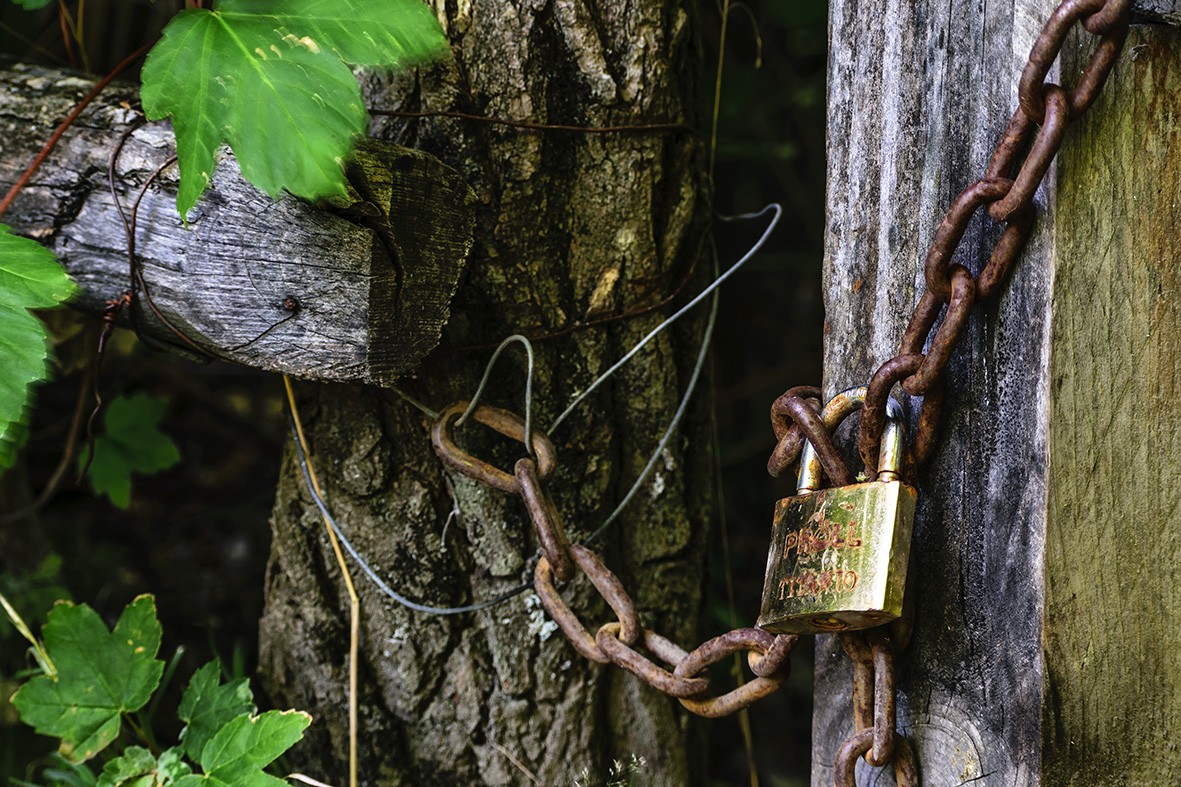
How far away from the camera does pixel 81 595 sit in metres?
2.26

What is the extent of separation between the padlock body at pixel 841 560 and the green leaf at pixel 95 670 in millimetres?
965

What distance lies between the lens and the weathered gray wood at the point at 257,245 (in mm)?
1036

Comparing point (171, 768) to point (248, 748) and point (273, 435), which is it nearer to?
point (248, 748)

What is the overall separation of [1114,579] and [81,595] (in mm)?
2253

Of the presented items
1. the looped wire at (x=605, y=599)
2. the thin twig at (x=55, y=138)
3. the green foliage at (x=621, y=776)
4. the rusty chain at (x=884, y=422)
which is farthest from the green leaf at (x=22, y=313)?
the green foliage at (x=621, y=776)

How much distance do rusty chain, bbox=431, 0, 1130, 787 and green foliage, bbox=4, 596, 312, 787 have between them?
545mm

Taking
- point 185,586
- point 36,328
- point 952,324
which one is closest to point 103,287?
point 36,328

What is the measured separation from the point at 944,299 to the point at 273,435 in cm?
234

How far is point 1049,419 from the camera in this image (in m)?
0.83

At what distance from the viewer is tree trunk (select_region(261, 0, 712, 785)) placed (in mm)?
1226

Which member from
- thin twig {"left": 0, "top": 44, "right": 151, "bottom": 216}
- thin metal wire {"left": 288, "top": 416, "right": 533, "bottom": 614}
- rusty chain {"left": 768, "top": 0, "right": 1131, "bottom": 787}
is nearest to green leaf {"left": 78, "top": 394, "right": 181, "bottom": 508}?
thin metal wire {"left": 288, "top": 416, "right": 533, "bottom": 614}

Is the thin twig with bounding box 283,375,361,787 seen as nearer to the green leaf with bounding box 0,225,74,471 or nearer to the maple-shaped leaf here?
the maple-shaped leaf

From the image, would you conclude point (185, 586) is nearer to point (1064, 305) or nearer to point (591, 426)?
point (591, 426)

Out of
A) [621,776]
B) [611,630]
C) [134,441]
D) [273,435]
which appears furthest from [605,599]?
[273,435]
